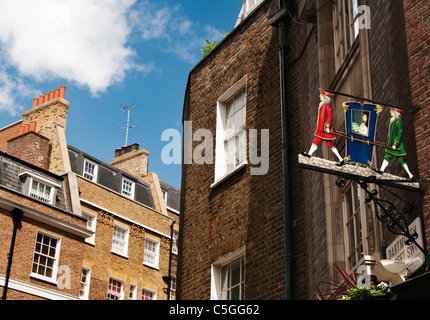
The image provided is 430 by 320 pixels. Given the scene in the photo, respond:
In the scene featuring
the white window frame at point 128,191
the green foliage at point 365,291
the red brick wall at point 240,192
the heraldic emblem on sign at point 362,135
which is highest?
the white window frame at point 128,191

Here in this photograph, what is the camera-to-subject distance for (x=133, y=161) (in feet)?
139

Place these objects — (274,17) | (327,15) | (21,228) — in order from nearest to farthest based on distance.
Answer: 1. (327,15)
2. (274,17)
3. (21,228)

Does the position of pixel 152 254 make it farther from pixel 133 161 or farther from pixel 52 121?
pixel 52 121

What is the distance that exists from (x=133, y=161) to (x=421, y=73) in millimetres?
35893

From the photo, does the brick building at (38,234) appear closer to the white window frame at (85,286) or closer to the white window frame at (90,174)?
the white window frame at (85,286)

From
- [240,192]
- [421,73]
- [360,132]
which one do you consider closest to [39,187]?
[240,192]

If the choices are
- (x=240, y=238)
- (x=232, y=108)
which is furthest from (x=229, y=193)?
(x=232, y=108)

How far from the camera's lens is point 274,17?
12.8 meters

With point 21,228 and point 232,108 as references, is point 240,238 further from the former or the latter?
point 21,228

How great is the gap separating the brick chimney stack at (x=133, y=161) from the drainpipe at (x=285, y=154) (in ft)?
97.2

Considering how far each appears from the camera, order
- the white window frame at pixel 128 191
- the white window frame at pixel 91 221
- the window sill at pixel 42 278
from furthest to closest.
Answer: the white window frame at pixel 128 191, the white window frame at pixel 91 221, the window sill at pixel 42 278

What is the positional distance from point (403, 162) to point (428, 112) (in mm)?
574

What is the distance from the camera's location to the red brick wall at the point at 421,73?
268 inches

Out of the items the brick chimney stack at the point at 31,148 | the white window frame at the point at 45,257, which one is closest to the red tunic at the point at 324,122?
the white window frame at the point at 45,257
